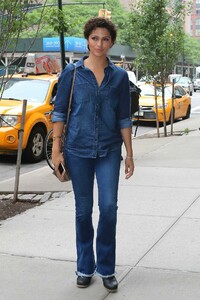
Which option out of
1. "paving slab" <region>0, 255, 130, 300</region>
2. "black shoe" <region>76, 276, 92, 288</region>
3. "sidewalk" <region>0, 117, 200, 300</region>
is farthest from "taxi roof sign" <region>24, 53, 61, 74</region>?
"black shoe" <region>76, 276, 92, 288</region>

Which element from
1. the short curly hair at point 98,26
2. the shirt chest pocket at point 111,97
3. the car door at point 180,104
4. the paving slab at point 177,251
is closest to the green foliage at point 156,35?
the car door at point 180,104

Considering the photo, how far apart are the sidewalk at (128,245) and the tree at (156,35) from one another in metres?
6.56

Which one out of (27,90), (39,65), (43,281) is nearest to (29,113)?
(27,90)

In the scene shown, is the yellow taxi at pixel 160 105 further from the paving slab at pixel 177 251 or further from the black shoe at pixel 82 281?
A: the black shoe at pixel 82 281

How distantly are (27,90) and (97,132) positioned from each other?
26.6 feet

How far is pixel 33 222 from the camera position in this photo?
18.6ft

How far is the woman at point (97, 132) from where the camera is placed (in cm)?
369

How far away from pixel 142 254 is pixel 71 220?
1325 mm

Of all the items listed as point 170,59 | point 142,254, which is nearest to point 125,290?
point 142,254

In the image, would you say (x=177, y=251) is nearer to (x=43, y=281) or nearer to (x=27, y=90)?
(x=43, y=281)

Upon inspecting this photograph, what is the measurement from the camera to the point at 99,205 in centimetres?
374

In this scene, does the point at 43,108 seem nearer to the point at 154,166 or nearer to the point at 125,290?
the point at 154,166

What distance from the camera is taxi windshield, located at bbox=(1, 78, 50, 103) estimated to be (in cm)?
1127

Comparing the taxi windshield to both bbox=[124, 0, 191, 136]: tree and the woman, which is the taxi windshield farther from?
the woman
